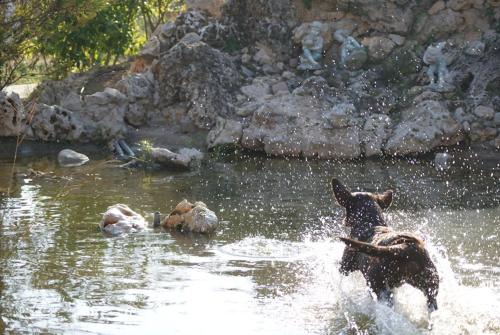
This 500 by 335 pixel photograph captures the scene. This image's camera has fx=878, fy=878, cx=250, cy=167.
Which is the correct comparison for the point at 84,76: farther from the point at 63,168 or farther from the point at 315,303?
the point at 315,303

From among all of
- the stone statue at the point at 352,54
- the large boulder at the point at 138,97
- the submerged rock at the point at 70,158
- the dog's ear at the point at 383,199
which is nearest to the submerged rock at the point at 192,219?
the dog's ear at the point at 383,199

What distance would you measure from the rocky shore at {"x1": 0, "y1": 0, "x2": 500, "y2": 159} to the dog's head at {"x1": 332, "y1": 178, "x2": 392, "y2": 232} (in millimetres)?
6672

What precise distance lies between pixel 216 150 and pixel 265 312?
8.02m

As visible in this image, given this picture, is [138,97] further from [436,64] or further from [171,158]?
[436,64]

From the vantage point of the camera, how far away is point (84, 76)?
729 inches

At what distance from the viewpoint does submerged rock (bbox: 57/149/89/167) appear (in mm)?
14664

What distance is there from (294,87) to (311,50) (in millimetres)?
1088

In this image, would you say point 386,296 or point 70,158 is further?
point 70,158

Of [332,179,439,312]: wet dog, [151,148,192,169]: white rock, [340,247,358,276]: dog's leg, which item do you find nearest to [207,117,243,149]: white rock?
[151,148,192,169]: white rock

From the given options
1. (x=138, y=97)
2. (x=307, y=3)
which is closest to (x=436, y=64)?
(x=307, y=3)

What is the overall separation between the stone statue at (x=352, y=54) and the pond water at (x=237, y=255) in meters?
3.50

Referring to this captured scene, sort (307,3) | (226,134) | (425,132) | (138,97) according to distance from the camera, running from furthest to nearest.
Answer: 1. (307,3)
2. (138,97)
3. (226,134)
4. (425,132)

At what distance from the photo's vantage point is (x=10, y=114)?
51.4 ft

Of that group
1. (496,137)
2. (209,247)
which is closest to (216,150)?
(496,137)
